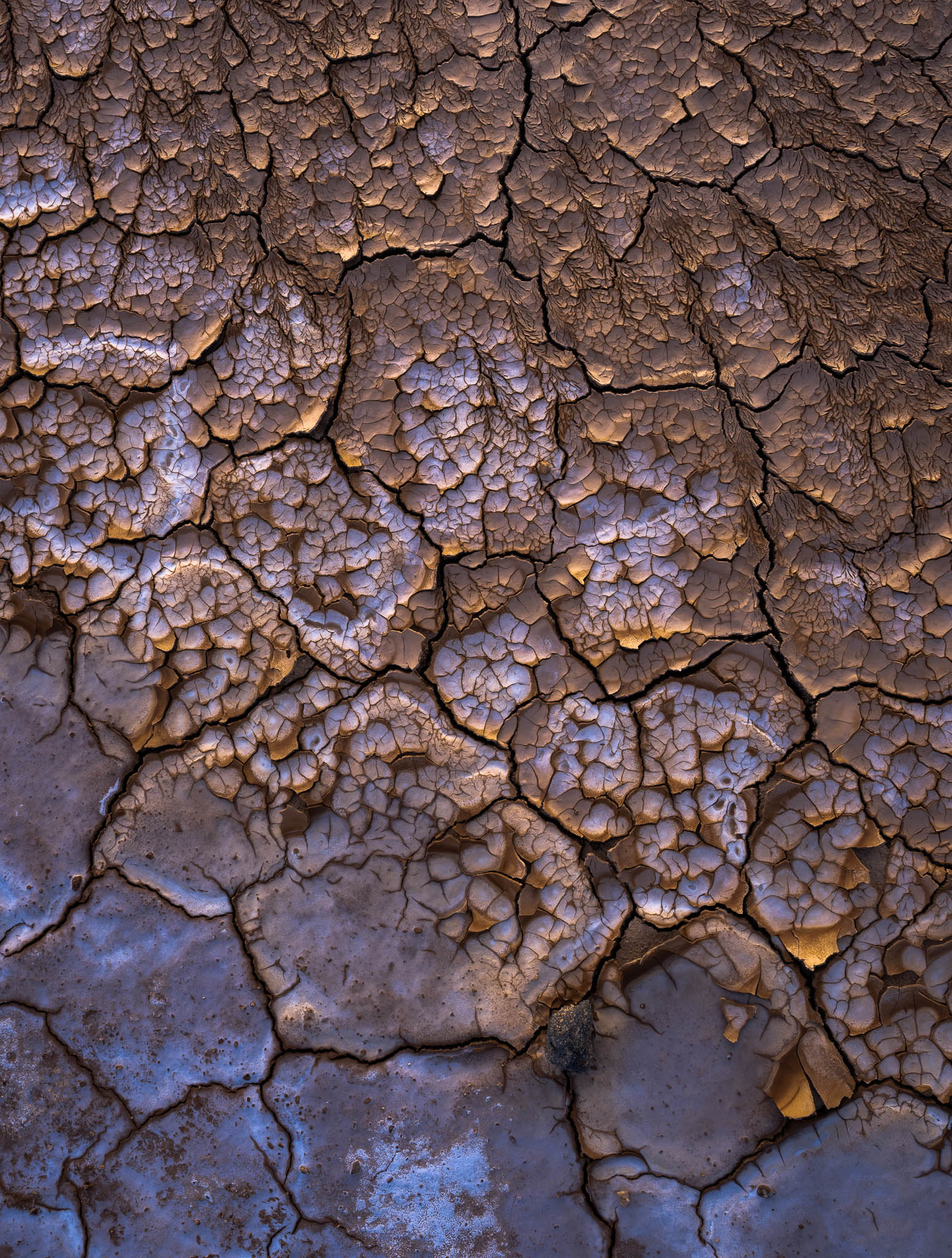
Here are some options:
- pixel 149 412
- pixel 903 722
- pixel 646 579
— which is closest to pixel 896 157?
pixel 646 579

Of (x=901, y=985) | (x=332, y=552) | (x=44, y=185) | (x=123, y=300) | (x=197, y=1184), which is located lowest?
(x=197, y=1184)

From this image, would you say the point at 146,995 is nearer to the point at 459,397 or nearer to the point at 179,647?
the point at 179,647

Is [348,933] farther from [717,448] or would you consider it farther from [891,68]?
[891,68]

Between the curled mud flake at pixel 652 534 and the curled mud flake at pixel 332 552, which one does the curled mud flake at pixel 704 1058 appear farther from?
the curled mud flake at pixel 332 552

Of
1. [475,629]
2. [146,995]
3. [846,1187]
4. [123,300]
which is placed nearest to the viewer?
[846,1187]

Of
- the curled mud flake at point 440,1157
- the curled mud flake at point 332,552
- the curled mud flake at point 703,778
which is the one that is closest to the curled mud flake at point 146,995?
the curled mud flake at point 440,1157

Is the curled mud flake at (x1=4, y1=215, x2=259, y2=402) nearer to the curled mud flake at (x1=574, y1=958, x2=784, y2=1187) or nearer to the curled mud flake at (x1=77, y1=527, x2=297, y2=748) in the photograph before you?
the curled mud flake at (x1=77, y1=527, x2=297, y2=748)

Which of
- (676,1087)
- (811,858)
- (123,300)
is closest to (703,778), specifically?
(811,858)
